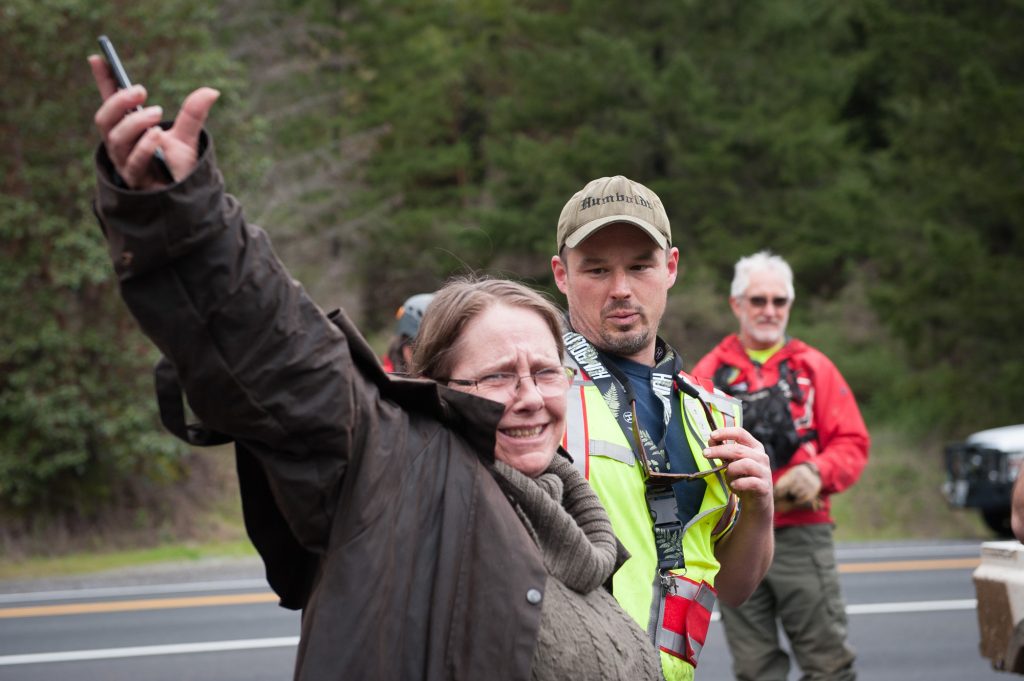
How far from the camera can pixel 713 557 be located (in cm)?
299

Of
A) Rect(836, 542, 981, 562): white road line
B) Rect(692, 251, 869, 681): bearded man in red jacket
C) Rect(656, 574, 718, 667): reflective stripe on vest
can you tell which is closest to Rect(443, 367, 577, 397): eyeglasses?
Rect(656, 574, 718, 667): reflective stripe on vest

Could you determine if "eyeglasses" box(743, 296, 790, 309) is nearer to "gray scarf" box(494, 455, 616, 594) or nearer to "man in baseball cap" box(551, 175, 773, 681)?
Answer: "man in baseball cap" box(551, 175, 773, 681)

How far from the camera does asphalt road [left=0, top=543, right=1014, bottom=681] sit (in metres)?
8.43

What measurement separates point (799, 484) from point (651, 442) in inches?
125

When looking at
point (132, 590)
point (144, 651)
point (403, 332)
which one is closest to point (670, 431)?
point (403, 332)

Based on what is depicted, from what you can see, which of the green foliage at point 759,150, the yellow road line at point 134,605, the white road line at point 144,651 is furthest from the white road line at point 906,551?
the yellow road line at point 134,605

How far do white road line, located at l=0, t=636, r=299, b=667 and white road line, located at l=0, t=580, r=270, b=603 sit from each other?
95.1 inches

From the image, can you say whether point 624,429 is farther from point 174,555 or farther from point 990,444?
point 174,555

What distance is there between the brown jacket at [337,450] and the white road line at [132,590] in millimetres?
10064

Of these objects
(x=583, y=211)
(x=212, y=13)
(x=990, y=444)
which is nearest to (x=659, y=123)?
(x=212, y=13)

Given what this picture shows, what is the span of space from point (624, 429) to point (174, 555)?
12.6 meters

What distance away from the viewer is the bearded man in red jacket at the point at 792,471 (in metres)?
5.89

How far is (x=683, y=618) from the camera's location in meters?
2.79

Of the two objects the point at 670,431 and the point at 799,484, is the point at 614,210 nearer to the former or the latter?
the point at 670,431
